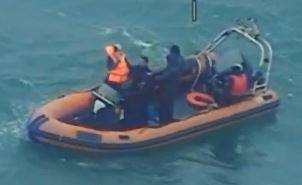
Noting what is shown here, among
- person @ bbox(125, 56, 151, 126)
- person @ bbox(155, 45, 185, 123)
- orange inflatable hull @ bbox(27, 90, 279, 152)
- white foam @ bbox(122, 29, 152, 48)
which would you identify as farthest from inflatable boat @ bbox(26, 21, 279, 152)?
white foam @ bbox(122, 29, 152, 48)

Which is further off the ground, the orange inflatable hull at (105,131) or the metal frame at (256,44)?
the metal frame at (256,44)

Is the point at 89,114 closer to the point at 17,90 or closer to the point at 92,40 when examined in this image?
the point at 17,90

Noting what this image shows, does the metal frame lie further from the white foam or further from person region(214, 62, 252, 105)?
the white foam

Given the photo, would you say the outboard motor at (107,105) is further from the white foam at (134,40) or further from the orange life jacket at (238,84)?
the white foam at (134,40)

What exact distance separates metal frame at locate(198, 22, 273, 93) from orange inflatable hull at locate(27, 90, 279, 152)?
0.69 metres

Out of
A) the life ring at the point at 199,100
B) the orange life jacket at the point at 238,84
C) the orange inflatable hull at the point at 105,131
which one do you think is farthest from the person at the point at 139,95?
the orange life jacket at the point at 238,84

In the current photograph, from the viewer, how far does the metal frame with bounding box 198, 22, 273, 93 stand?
955 inches

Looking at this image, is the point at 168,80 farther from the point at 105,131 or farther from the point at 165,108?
the point at 105,131

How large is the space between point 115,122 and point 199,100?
192 centimetres

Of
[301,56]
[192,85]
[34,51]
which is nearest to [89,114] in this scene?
[192,85]

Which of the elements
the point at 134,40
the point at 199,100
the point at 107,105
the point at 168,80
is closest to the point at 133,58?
the point at 134,40

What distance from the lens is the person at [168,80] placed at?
2320 centimetres

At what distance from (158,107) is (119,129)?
94cm

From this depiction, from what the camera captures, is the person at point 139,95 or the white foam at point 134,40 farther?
the white foam at point 134,40
